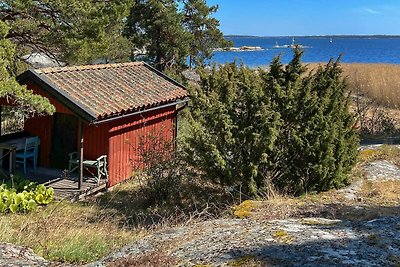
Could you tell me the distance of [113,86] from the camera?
42.8 ft

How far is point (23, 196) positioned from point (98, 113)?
2.60m

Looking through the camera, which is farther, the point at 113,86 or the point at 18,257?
the point at 113,86

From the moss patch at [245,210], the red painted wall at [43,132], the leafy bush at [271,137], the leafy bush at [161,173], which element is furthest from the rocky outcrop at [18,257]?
the red painted wall at [43,132]

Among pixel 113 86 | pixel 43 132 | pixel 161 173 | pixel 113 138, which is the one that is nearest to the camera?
pixel 161 173

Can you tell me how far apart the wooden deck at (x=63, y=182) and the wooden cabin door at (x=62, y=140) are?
31 centimetres

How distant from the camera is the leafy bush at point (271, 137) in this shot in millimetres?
8570

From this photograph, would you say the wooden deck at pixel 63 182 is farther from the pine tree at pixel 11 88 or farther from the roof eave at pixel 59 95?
the pine tree at pixel 11 88

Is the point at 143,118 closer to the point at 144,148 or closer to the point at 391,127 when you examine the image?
the point at 144,148

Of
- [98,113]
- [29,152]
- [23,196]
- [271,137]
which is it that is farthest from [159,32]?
[271,137]

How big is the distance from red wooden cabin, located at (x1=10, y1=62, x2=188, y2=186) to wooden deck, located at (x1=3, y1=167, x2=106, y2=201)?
46cm

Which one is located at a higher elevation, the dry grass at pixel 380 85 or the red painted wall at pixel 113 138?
the dry grass at pixel 380 85

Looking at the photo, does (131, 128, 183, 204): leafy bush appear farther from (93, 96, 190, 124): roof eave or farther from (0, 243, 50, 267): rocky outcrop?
(0, 243, 50, 267): rocky outcrop

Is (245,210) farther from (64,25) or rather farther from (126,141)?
(64,25)

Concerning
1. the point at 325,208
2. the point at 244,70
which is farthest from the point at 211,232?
the point at 244,70
